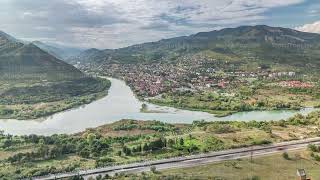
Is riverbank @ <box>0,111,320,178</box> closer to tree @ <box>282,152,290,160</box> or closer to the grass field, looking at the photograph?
the grass field

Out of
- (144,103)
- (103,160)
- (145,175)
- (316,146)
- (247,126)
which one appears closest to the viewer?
(145,175)

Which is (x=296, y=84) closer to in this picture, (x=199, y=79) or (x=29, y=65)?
(x=199, y=79)

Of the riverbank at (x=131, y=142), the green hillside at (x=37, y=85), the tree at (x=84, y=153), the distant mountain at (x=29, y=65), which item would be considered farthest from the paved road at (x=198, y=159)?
the distant mountain at (x=29, y=65)

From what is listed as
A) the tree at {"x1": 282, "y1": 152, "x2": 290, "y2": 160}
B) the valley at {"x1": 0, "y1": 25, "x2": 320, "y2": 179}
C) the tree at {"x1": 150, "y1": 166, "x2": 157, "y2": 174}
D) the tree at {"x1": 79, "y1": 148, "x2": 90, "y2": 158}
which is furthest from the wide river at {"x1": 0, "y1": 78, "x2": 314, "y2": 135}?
the tree at {"x1": 150, "y1": 166, "x2": 157, "y2": 174}

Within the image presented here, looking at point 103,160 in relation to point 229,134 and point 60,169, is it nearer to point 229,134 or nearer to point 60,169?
point 60,169

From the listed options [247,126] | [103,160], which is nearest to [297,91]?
[247,126]
